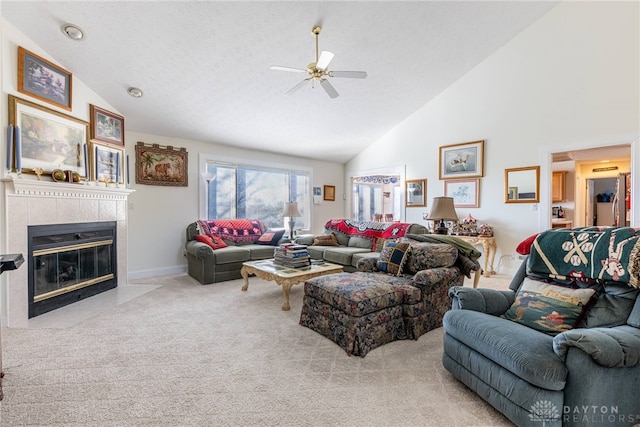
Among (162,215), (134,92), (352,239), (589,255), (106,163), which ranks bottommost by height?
(352,239)

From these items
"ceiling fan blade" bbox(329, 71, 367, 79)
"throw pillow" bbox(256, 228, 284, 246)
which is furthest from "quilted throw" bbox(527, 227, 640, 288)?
"throw pillow" bbox(256, 228, 284, 246)

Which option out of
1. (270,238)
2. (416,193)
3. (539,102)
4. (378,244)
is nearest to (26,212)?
(270,238)

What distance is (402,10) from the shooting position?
329 cm

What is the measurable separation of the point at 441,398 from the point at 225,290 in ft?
9.82

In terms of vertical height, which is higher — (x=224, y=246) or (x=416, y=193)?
(x=416, y=193)

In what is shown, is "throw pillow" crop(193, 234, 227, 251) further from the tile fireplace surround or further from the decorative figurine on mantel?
the decorative figurine on mantel

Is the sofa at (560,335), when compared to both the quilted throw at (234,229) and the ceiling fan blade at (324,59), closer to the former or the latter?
the ceiling fan blade at (324,59)

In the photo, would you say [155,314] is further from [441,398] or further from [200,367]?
[441,398]

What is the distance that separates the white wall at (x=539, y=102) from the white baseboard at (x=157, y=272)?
15.6ft

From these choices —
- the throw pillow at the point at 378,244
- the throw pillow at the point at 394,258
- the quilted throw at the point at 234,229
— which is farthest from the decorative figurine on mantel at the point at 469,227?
the quilted throw at the point at 234,229

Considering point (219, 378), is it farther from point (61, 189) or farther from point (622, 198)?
point (622, 198)

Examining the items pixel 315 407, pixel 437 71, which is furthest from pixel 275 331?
pixel 437 71

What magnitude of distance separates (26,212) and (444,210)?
17.1 feet

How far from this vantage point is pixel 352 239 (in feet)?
16.6
